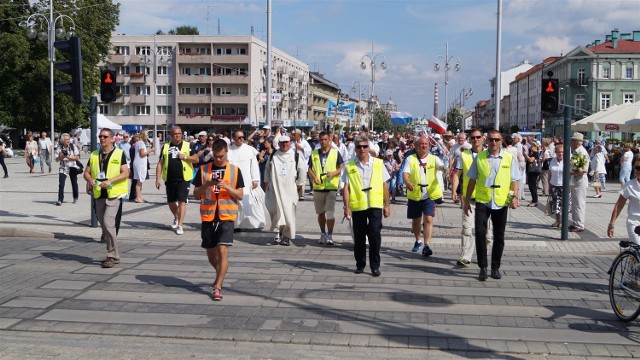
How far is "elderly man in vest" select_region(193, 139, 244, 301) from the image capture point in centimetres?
755

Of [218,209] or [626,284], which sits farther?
[218,209]

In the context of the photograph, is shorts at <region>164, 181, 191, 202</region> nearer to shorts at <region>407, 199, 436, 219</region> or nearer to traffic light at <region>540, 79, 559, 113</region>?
shorts at <region>407, 199, 436, 219</region>

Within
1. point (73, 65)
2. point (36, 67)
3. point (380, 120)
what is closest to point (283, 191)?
point (73, 65)

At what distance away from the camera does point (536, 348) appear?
5.82 meters

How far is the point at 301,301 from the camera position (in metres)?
7.45

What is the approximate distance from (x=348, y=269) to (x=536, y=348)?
3843 millimetres

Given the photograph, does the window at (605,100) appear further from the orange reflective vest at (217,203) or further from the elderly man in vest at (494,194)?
the orange reflective vest at (217,203)

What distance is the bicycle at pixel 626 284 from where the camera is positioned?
6430mm

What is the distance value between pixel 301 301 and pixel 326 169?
443 centimetres

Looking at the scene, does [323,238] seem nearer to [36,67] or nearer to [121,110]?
[36,67]

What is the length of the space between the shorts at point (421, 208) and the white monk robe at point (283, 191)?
214 centimetres

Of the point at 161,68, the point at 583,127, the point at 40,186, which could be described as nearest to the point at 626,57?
the point at 161,68

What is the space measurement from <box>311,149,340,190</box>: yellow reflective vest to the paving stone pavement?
1061 millimetres

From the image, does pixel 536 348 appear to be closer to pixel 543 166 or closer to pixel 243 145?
pixel 243 145
